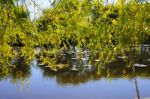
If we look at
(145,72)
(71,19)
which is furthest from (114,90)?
(71,19)

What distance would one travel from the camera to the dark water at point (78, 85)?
645 inches

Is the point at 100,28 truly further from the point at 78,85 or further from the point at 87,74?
the point at 87,74

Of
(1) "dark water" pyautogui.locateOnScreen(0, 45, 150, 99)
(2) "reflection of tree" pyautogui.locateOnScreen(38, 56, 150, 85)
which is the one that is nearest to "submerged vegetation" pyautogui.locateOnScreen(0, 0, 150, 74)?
(1) "dark water" pyautogui.locateOnScreen(0, 45, 150, 99)

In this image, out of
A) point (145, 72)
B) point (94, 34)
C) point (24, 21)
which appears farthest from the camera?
point (145, 72)

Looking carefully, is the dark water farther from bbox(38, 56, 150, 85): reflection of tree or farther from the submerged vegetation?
the submerged vegetation

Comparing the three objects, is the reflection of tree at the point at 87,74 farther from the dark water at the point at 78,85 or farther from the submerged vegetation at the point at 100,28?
the submerged vegetation at the point at 100,28

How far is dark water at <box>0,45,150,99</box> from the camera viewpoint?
16375 mm

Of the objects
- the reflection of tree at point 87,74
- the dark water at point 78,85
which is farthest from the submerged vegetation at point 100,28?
the reflection of tree at point 87,74

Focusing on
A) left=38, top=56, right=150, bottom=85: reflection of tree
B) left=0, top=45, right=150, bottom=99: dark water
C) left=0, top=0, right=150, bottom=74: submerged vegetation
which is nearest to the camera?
left=0, top=0, right=150, bottom=74: submerged vegetation

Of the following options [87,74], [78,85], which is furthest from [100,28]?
[87,74]

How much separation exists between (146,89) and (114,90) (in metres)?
1.37

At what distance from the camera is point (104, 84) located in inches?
750

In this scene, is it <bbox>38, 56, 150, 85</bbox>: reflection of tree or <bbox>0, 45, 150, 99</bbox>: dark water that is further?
<bbox>38, 56, 150, 85</bbox>: reflection of tree

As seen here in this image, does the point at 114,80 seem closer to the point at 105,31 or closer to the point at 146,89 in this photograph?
the point at 146,89
